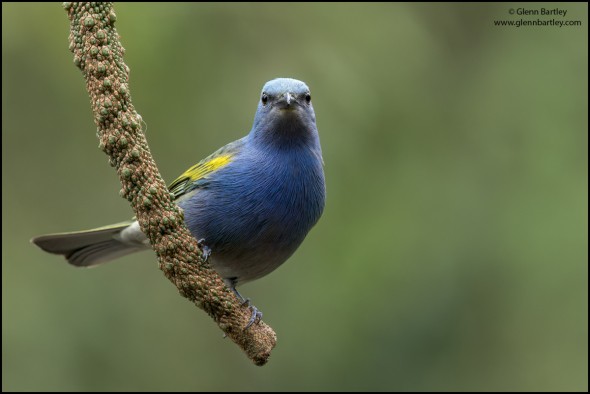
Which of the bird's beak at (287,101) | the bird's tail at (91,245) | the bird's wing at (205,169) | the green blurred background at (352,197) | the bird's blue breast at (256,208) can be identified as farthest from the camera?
the green blurred background at (352,197)

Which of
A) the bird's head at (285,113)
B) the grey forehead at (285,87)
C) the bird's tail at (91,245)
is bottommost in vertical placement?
the bird's tail at (91,245)

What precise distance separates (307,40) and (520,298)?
2.62 m

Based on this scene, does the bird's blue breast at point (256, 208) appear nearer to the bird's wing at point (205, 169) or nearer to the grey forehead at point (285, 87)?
the bird's wing at point (205, 169)

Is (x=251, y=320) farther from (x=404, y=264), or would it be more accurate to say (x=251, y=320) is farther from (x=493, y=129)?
(x=493, y=129)

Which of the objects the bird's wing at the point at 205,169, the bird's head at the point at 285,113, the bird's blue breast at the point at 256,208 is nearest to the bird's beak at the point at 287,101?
the bird's head at the point at 285,113

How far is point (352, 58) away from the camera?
6426 mm

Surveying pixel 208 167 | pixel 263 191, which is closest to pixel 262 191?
pixel 263 191

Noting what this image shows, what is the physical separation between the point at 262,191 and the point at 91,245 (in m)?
1.52

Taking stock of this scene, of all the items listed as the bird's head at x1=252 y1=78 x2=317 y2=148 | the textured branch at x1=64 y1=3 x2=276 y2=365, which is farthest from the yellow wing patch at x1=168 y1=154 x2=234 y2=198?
the textured branch at x1=64 y1=3 x2=276 y2=365

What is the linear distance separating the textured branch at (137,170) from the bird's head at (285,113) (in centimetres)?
143

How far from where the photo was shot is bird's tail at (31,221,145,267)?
5.51 meters

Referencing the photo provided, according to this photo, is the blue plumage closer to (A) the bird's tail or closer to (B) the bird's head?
(B) the bird's head

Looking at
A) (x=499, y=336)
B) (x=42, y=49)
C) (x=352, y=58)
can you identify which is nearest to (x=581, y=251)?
(x=499, y=336)

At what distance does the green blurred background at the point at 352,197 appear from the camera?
6266 mm
